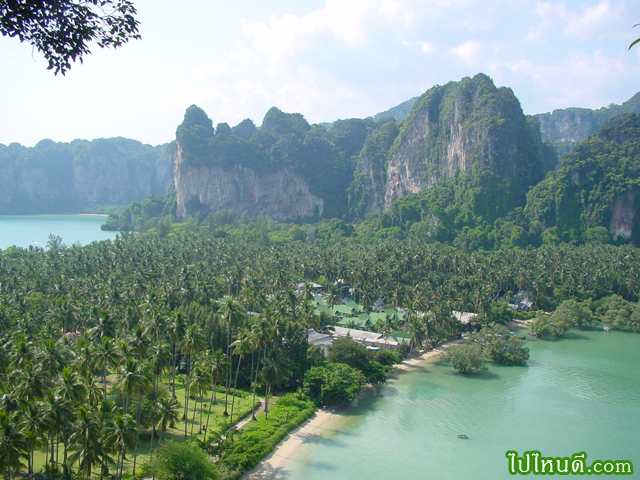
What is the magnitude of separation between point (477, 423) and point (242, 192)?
145 metres

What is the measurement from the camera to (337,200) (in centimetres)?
17925

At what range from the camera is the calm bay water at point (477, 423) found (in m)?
31.4

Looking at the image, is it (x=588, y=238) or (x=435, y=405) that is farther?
(x=588, y=238)

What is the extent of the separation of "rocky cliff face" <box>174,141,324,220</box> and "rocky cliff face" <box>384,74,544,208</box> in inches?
1197

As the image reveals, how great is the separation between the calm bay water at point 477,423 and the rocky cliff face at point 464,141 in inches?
3602

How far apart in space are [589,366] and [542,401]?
13492 millimetres

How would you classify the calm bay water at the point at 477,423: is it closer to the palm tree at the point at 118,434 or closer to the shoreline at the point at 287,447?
the shoreline at the point at 287,447

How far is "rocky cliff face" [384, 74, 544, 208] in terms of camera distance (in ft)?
446

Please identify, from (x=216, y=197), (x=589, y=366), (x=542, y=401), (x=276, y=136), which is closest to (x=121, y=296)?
(x=542, y=401)

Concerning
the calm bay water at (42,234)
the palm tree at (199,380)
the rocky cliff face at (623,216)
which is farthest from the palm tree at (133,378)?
the calm bay water at (42,234)

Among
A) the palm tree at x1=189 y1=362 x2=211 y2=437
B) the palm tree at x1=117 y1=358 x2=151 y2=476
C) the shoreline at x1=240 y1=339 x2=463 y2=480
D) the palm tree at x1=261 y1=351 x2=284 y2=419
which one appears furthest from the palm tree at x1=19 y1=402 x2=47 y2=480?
the palm tree at x1=261 y1=351 x2=284 y2=419

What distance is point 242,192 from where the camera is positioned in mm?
175125

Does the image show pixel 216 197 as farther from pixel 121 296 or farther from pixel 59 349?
pixel 59 349

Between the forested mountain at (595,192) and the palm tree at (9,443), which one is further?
the forested mountain at (595,192)
